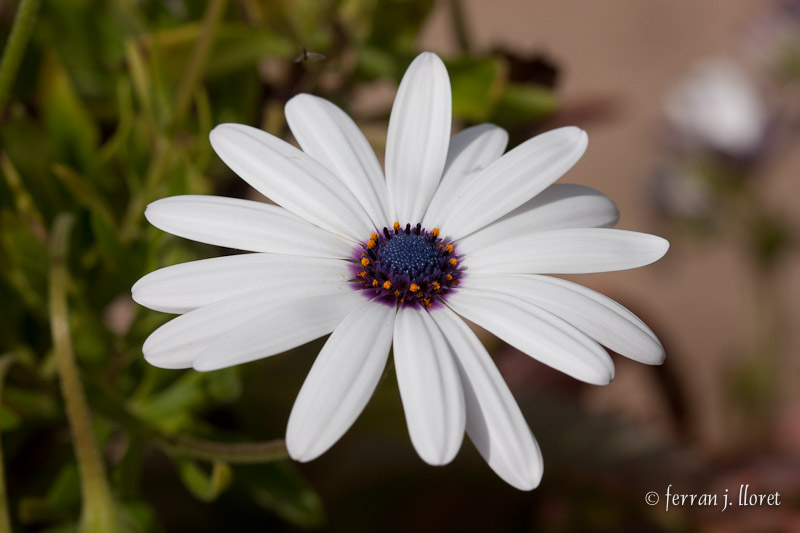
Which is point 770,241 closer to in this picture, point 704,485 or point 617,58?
point 704,485

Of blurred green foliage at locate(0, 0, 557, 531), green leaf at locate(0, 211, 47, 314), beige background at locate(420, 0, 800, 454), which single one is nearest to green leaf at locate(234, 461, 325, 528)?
blurred green foliage at locate(0, 0, 557, 531)

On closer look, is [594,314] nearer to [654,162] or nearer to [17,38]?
[17,38]

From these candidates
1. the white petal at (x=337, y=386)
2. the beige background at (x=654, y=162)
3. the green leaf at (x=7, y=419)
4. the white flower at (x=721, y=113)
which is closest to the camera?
the white petal at (x=337, y=386)

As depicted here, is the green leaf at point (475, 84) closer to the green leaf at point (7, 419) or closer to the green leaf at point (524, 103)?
the green leaf at point (524, 103)

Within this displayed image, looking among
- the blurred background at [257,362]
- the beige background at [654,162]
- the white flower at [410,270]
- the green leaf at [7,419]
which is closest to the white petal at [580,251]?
the white flower at [410,270]

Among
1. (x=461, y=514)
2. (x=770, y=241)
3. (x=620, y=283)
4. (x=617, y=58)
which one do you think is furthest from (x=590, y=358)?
(x=617, y=58)

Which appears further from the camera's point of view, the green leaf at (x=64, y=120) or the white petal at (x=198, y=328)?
the green leaf at (x=64, y=120)
